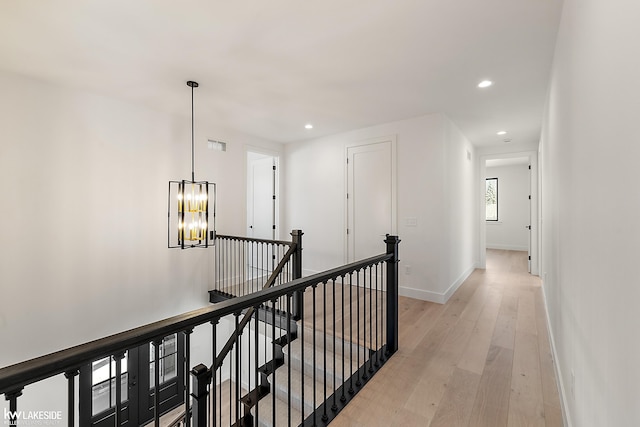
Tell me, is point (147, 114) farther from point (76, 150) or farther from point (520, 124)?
point (520, 124)

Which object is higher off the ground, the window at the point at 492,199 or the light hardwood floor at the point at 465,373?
the window at the point at 492,199

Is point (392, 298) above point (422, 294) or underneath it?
above

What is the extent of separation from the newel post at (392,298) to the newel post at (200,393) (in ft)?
6.12

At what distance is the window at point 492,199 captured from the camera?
938cm

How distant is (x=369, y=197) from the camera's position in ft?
15.6

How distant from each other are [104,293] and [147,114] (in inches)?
95.3

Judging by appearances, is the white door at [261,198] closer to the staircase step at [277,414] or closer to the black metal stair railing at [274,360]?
the black metal stair railing at [274,360]

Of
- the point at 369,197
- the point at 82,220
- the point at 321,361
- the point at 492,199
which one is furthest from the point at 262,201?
the point at 492,199

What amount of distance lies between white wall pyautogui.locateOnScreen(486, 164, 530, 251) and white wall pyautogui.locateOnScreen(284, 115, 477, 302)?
4.21 meters

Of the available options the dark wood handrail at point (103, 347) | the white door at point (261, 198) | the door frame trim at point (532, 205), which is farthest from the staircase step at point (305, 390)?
the door frame trim at point (532, 205)

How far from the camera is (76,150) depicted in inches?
131

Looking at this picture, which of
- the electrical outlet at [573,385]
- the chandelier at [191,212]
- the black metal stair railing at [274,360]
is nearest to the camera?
the black metal stair railing at [274,360]

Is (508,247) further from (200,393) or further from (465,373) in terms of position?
(200,393)

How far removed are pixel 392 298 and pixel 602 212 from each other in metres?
1.87
